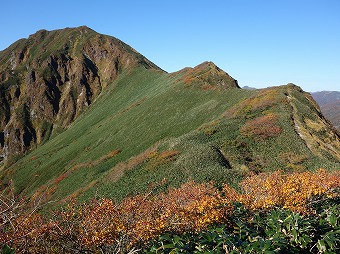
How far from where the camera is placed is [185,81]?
94750 millimetres

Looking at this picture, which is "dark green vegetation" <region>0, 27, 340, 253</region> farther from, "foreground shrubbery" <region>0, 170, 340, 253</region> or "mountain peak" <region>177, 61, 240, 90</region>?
"mountain peak" <region>177, 61, 240, 90</region>

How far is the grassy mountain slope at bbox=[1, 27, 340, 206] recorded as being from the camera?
38750 millimetres

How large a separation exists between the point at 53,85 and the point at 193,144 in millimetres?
152347

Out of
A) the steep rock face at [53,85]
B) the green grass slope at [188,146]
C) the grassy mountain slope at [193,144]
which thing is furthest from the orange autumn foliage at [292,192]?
the steep rock face at [53,85]

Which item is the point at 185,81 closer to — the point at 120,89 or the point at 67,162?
the point at 67,162

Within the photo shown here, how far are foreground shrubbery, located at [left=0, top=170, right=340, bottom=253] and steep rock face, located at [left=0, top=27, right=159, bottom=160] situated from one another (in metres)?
153

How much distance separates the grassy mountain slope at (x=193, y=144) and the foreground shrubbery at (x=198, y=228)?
18.1 feet

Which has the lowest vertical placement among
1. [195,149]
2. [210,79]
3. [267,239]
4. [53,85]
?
[195,149]

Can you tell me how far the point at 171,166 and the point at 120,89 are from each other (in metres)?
109

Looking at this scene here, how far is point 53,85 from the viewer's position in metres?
177

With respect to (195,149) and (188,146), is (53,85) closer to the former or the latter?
(188,146)

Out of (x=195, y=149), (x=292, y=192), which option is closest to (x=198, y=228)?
(x=292, y=192)

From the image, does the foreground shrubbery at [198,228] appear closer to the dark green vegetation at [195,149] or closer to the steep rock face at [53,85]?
the dark green vegetation at [195,149]

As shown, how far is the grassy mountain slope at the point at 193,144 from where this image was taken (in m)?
38.8
